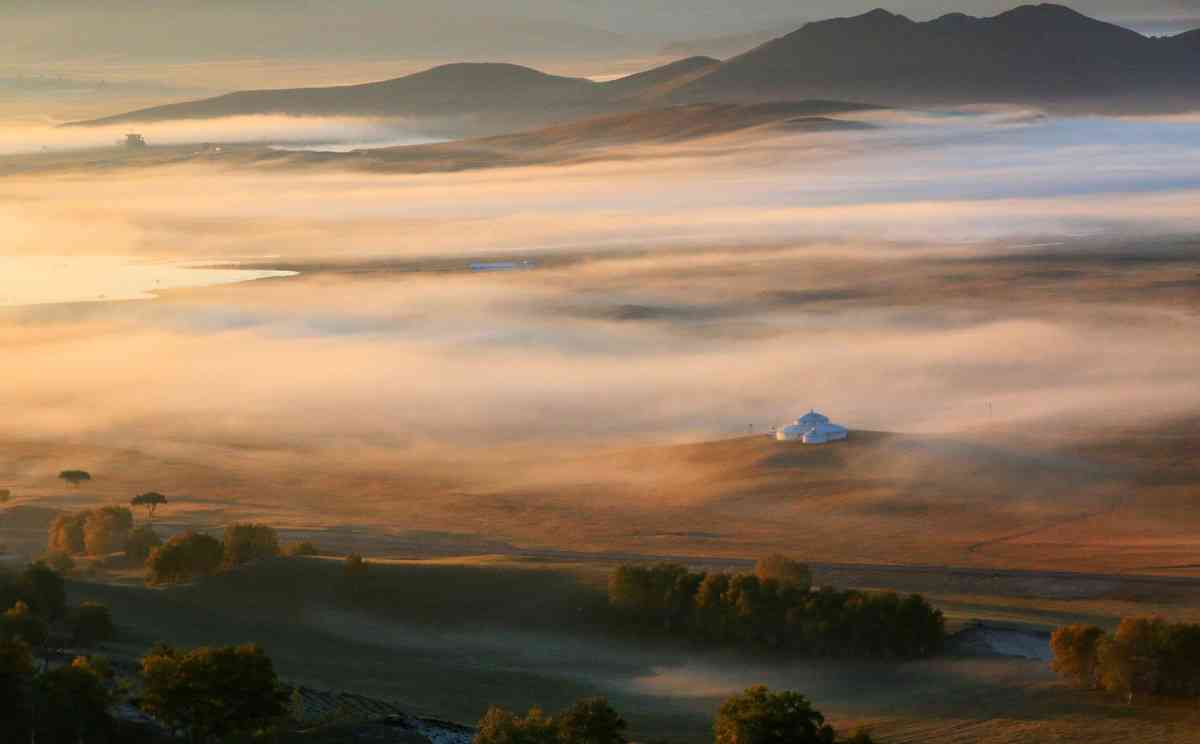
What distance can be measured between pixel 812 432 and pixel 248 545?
113ft

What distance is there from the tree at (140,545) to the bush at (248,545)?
3603 mm

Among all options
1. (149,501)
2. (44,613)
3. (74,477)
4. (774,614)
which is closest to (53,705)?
(44,613)

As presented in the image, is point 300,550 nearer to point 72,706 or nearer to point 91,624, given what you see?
point 91,624

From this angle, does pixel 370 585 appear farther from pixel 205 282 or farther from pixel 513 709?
pixel 205 282

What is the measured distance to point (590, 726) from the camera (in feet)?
106

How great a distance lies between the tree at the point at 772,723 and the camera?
3156cm

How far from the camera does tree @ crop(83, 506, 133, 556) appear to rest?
62500 millimetres

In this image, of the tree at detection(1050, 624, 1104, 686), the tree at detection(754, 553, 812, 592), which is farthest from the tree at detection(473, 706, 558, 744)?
the tree at detection(754, 553, 812, 592)

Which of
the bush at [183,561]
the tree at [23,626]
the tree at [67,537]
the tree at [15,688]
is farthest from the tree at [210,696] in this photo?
the tree at [67,537]

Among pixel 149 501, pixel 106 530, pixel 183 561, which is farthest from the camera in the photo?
pixel 149 501

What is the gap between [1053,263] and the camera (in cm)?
17988

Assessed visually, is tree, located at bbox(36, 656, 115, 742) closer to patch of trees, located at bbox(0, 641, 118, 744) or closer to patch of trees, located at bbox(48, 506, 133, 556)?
Result: patch of trees, located at bbox(0, 641, 118, 744)

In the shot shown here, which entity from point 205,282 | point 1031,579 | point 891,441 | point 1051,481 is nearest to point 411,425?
point 891,441

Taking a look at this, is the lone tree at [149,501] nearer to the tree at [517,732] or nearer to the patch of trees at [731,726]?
the tree at [517,732]
